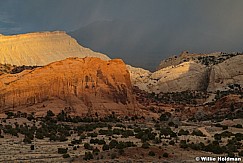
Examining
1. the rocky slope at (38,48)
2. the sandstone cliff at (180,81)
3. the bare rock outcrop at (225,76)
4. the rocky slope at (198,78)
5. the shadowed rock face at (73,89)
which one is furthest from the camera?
the rocky slope at (38,48)

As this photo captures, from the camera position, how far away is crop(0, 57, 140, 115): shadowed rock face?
43969 mm

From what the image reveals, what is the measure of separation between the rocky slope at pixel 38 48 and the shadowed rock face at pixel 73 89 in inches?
1756

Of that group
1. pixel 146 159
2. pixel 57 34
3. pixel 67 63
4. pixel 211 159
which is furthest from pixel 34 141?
pixel 57 34

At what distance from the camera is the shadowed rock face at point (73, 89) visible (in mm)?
43969

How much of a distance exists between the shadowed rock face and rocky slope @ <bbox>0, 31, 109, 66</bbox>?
44597 mm

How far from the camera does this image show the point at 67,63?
50.8m

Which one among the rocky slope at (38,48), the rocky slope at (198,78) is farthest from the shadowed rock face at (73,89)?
the rocky slope at (38,48)

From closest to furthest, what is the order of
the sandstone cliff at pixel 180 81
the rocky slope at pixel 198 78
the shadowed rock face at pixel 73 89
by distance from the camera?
the shadowed rock face at pixel 73 89 → the rocky slope at pixel 198 78 → the sandstone cliff at pixel 180 81

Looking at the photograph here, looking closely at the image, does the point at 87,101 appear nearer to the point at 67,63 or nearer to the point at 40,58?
the point at 67,63

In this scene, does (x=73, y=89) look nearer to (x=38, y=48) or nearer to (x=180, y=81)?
(x=180, y=81)

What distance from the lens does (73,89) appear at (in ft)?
154

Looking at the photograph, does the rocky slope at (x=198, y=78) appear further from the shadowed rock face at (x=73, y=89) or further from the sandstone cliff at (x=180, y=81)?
the shadowed rock face at (x=73, y=89)

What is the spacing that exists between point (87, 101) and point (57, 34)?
7062 centimetres

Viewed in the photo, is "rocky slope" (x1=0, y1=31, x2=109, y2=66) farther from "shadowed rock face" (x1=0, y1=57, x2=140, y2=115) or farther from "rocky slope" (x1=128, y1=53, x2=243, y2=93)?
"shadowed rock face" (x1=0, y1=57, x2=140, y2=115)
